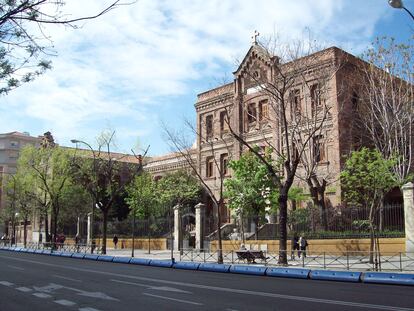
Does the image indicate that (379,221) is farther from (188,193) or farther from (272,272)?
(188,193)

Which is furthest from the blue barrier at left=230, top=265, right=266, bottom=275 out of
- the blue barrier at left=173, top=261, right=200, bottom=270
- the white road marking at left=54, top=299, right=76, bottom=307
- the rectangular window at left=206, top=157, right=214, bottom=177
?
the rectangular window at left=206, top=157, right=214, bottom=177

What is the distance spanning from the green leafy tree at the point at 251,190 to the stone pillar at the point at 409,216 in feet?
33.3

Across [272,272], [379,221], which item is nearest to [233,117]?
[379,221]

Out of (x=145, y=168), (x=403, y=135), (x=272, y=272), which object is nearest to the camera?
(x=272, y=272)

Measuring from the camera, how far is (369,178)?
2450cm

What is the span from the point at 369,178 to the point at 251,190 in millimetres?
9513

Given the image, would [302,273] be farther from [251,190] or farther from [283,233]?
[251,190]

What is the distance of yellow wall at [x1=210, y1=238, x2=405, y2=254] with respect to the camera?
24.1 m

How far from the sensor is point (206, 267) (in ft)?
74.3

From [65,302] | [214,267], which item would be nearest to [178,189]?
[214,267]

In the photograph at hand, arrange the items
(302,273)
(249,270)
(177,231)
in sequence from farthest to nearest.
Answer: (177,231) < (249,270) < (302,273)

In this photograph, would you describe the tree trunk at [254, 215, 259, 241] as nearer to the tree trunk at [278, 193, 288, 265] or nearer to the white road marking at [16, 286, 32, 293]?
the tree trunk at [278, 193, 288, 265]

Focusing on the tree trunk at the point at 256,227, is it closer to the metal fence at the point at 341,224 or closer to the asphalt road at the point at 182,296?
the metal fence at the point at 341,224

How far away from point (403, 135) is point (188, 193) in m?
21.1
